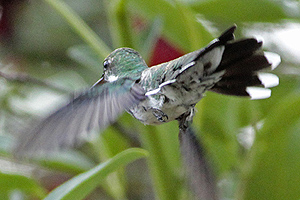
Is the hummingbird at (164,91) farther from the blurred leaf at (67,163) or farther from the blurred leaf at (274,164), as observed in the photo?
the blurred leaf at (67,163)

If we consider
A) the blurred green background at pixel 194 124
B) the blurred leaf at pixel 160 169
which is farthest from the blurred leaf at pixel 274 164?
the blurred leaf at pixel 160 169

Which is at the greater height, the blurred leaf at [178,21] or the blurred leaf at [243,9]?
the blurred leaf at [178,21]

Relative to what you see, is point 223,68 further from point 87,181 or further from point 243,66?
point 87,181

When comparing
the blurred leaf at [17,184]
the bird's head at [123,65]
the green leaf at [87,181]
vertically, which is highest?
the blurred leaf at [17,184]

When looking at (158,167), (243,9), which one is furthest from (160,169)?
(243,9)

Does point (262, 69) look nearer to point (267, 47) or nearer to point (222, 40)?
point (222, 40)

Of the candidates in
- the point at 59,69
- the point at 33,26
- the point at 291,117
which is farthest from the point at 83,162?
the point at 33,26
